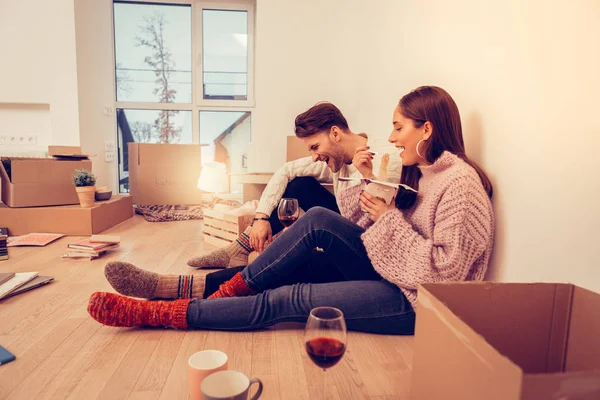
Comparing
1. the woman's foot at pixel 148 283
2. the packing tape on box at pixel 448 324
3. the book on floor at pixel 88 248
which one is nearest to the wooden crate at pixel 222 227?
the book on floor at pixel 88 248

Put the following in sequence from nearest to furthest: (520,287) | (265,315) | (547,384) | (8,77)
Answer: (547,384) < (520,287) < (265,315) < (8,77)

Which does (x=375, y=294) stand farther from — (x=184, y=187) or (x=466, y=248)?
(x=184, y=187)

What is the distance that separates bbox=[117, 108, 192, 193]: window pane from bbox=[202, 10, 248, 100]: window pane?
412 millimetres

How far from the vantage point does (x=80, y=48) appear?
363 centimetres

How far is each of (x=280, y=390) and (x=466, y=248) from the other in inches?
25.8

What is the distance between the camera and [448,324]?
2.28 feet

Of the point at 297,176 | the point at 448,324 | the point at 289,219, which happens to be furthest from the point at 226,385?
the point at 297,176

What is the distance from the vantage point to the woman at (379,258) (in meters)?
1.20

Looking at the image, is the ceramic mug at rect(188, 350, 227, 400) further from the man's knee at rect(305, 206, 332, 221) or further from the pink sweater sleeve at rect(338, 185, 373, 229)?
the pink sweater sleeve at rect(338, 185, 373, 229)

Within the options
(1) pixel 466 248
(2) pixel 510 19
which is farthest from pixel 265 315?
(2) pixel 510 19

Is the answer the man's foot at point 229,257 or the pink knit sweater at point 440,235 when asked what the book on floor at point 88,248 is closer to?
the man's foot at point 229,257

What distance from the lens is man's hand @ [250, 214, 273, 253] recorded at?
2061 mm

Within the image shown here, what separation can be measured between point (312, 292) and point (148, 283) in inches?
26.4

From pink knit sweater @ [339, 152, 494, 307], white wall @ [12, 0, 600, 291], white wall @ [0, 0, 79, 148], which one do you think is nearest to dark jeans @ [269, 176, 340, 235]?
white wall @ [12, 0, 600, 291]
